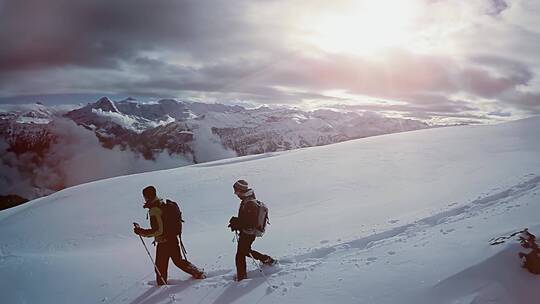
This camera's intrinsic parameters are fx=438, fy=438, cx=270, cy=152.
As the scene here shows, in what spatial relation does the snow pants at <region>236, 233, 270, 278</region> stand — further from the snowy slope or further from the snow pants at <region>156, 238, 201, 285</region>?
the snow pants at <region>156, 238, 201, 285</region>

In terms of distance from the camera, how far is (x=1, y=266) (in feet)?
38.1

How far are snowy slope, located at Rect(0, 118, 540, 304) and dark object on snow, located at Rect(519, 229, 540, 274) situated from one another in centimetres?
12

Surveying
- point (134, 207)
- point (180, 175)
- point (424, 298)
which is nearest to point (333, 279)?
point (424, 298)

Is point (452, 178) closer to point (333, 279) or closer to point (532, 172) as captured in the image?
point (532, 172)

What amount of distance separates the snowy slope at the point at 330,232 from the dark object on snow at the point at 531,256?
0.12 meters

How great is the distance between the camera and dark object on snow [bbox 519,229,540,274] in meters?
5.69

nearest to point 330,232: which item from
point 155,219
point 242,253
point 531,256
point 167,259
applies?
point 242,253

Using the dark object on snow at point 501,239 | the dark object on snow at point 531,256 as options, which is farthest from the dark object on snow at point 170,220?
the dark object on snow at point 531,256

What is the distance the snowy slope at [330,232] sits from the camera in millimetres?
6418

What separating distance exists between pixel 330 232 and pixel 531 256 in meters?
5.30

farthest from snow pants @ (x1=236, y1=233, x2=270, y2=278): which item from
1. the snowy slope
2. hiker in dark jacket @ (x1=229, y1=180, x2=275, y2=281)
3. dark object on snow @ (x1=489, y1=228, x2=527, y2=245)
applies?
dark object on snow @ (x1=489, y1=228, x2=527, y2=245)

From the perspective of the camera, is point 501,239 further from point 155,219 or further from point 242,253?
point 155,219

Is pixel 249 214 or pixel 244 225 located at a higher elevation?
pixel 249 214

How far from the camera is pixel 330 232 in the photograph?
10625 millimetres
